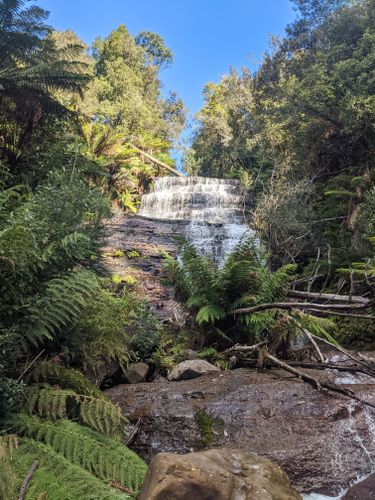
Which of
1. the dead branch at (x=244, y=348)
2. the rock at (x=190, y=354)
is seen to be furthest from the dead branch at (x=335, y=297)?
the rock at (x=190, y=354)

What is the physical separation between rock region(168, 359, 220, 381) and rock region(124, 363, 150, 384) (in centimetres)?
37

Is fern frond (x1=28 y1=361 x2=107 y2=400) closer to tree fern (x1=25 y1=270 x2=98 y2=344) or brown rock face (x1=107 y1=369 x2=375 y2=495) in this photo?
tree fern (x1=25 y1=270 x2=98 y2=344)

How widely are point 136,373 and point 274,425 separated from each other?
1.94 metres

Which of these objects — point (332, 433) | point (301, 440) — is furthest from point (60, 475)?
point (332, 433)

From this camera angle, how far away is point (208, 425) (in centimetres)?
344

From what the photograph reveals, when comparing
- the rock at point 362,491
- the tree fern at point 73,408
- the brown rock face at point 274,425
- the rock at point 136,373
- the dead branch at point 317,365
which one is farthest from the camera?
the rock at point 136,373

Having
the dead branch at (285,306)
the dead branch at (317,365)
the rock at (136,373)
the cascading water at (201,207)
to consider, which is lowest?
the rock at (136,373)

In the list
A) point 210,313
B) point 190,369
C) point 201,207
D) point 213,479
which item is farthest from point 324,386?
point 201,207

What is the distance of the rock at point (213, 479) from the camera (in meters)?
1.94

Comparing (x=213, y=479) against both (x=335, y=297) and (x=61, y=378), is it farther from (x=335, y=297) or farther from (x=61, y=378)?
(x=335, y=297)

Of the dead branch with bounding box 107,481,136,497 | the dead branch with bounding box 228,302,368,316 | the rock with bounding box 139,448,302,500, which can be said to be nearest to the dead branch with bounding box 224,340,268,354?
the dead branch with bounding box 228,302,368,316

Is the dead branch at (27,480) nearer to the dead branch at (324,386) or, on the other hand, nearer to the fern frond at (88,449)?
the fern frond at (88,449)

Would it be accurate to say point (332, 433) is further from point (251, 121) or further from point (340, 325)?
point (251, 121)

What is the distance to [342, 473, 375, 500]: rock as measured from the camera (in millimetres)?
2857
